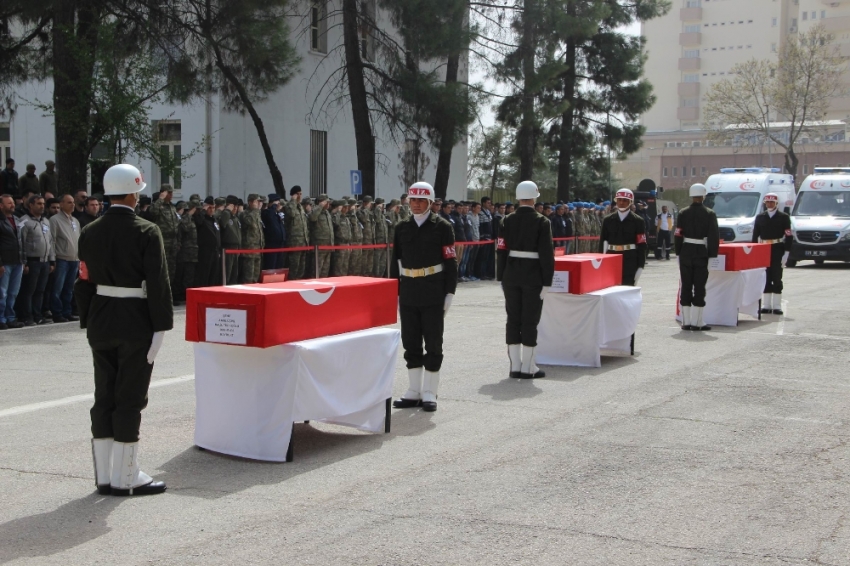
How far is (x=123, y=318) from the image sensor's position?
6.36 m

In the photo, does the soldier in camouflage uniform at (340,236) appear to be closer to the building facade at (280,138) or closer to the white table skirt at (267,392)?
the building facade at (280,138)

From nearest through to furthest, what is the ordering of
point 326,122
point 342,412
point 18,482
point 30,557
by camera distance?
point 30,557, point 18,482, point 342,412, point 326,122

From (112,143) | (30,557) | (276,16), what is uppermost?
(276,16)

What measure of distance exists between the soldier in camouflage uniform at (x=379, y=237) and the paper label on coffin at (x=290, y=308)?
14903 millimetres

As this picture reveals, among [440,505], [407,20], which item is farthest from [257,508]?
[407,20]

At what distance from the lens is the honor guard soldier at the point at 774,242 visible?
1756 cm

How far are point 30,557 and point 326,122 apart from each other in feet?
98.6

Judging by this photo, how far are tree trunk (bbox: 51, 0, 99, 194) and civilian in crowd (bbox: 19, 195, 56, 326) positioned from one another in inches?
227

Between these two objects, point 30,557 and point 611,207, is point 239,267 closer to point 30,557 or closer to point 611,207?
point 30,557

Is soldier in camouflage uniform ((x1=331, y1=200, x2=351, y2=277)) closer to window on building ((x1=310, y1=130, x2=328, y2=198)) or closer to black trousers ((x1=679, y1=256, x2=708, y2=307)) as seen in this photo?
black trousers ((x1=679, y1=256, x2=708, y2=307))

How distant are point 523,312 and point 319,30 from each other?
24.5 metres

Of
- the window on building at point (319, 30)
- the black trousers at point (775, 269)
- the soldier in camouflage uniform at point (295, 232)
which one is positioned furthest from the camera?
the window on building at point (319, 30)

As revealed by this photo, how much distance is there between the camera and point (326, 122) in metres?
34.5

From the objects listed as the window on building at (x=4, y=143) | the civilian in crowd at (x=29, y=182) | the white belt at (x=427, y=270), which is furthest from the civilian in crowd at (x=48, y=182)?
the white belt at (x=427, y=270)
